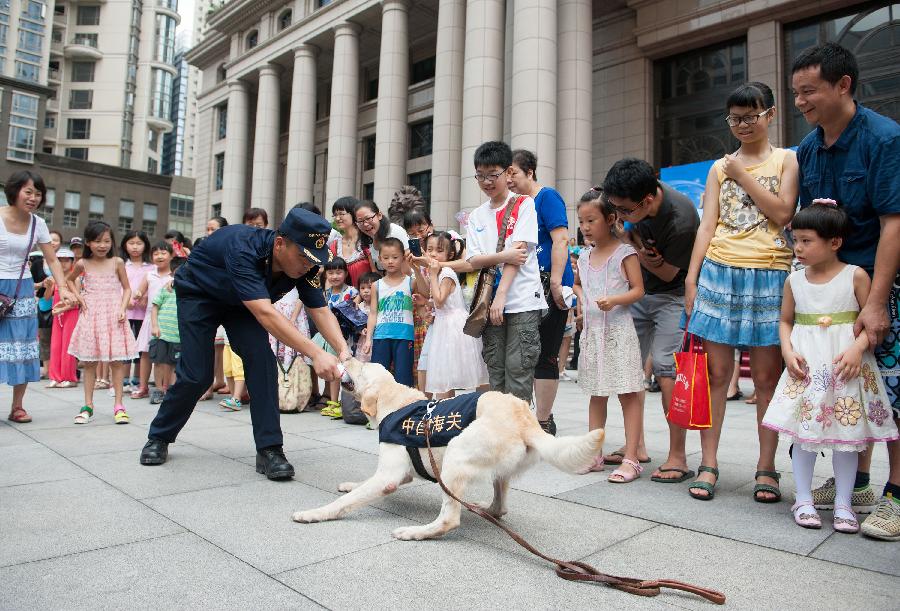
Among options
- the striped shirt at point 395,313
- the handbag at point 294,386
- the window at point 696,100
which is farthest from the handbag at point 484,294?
→ the window at point 696,100

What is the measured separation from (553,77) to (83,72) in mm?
75013

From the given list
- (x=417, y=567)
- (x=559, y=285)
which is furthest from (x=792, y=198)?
(x=417, y=567)

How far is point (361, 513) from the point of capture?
318 cm

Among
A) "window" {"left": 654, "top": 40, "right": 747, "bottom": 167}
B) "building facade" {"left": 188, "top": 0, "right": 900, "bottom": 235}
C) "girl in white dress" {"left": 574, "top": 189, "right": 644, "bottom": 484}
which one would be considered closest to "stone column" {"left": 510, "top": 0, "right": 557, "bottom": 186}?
"building facade" {"left": 188, "top": 0, "right": 900, "bottom": 235}

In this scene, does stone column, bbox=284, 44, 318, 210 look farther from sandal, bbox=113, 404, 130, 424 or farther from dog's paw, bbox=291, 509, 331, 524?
dog's paw, bbox=291, 509, 331, 524

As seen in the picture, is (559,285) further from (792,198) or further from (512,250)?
(792,198)

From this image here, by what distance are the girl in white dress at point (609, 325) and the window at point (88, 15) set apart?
85.6 meters

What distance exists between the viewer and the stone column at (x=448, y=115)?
19422 mm

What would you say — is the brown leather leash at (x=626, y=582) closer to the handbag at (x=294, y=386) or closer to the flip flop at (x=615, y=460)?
the flip flop at (x=615, y=460)

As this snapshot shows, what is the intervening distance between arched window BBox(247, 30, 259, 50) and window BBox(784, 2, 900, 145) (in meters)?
26.0

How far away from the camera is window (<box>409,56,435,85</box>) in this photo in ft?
88.1

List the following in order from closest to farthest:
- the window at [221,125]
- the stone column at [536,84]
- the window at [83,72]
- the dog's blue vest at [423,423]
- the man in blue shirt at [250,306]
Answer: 1. the dog's blue vest at [423,423]
2. the man in blue shirt at [250,306]
3. the stone column at [536,84]
4. the window at [221,125]
5. the window at [83,72]

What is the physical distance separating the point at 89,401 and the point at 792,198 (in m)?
6.43

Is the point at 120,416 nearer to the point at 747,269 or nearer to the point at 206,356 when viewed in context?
the point at 206,356
